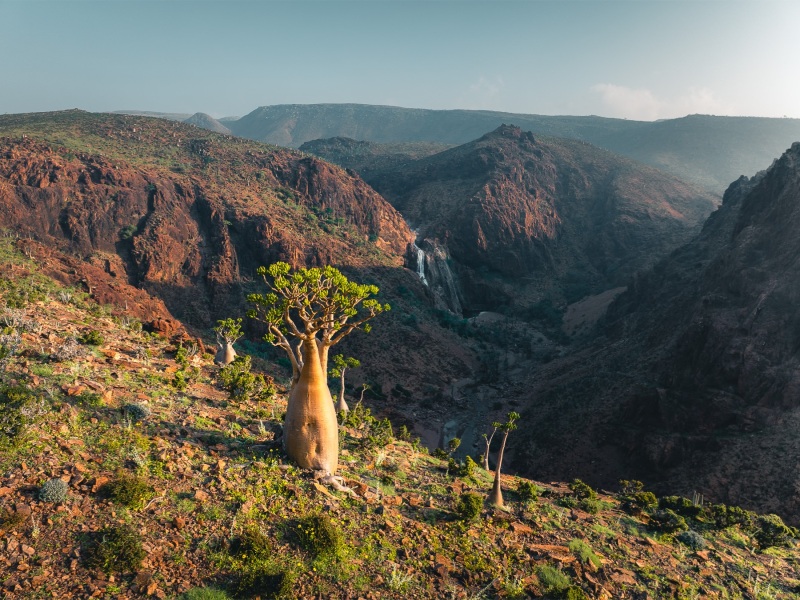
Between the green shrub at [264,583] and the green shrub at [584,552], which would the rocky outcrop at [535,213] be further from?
the green shrub at [264,583]

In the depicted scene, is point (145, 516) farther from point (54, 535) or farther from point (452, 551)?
point (452, 551)

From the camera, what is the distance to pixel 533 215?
3878 inches

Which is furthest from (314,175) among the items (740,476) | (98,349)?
(740,476)

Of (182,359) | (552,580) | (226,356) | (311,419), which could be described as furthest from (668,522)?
(226,356)

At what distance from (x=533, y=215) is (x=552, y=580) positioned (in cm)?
9291

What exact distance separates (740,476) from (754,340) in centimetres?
1179

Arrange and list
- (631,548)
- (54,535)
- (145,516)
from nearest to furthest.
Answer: (54,535), (145,516), (631,548)

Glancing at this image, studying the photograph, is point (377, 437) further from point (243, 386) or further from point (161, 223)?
point (161, 223)

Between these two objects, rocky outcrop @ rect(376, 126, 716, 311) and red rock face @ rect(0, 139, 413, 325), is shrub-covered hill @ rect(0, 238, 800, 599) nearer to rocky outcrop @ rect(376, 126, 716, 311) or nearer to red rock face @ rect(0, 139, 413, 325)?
red rock face @ rect(0, 139, 413, 325)

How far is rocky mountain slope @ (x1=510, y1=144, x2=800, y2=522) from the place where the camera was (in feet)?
87.3

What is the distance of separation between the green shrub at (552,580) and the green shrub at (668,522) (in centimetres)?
694

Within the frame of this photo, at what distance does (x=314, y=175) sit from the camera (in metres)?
75.8

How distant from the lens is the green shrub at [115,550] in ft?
30.2

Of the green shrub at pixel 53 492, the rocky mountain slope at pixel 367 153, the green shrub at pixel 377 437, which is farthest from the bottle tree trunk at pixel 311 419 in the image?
the rocky mountain slope at pixel 367 153
